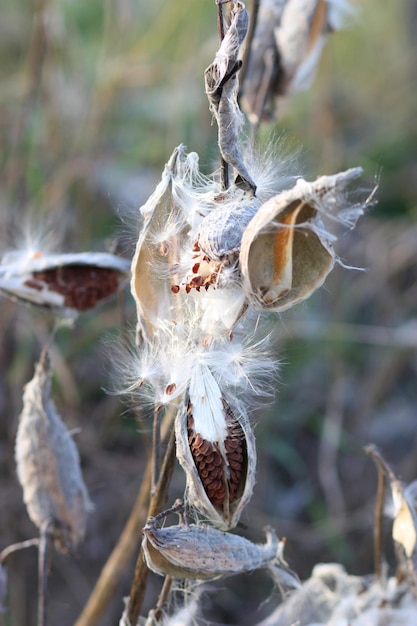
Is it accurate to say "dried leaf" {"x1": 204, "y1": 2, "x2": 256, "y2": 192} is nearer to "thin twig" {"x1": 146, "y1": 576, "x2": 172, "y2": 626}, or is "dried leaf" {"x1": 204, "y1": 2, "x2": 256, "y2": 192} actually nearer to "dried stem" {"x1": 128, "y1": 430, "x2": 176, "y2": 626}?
"dried stem" {"x1": 128, "y1": 430, "x2": 176, "y2": 626}

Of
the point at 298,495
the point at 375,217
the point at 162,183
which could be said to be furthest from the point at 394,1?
the point at 162,183

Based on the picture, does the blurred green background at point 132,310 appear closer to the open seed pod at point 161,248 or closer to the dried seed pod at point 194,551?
the open seed pod at point 161,248

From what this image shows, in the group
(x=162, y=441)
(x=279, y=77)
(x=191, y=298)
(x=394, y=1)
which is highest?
(x=394, y=1)

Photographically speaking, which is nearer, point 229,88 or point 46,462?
point 229,88

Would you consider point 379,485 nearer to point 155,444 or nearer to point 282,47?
point 155,444

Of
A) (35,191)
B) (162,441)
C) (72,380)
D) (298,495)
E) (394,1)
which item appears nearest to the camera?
(162,441)

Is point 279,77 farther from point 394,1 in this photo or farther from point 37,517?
point 394,1

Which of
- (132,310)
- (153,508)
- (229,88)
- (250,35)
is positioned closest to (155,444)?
(153,508)
